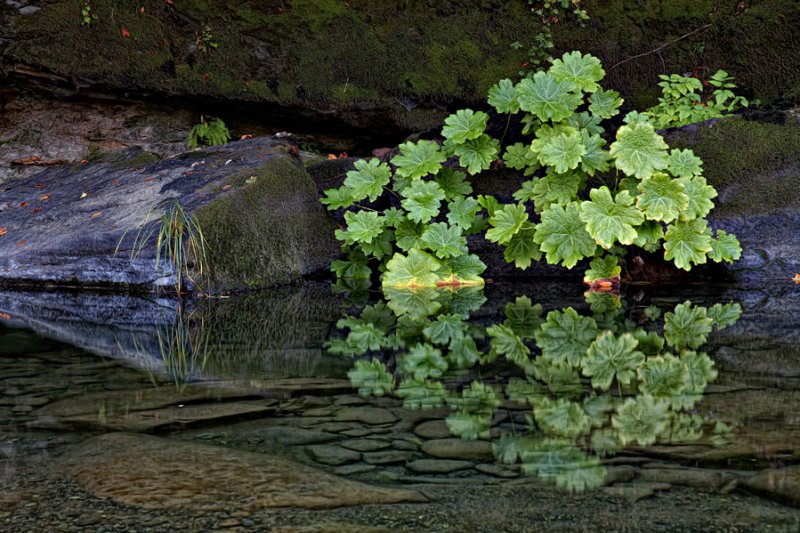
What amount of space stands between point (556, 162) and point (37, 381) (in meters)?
3.84

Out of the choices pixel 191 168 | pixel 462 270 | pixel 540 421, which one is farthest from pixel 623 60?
pixel 540 421

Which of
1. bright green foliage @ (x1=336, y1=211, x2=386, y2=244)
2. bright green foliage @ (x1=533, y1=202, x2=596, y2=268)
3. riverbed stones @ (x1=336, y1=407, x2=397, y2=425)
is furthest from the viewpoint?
bright green foliage @ (x1=336, y1=211, x2=386, y2=244)

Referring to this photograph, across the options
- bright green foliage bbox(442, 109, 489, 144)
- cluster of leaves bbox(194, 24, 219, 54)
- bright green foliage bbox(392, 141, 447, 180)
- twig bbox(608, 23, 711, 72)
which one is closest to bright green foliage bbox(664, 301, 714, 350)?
bright green foliage bbox(442, 109, 489, 144)

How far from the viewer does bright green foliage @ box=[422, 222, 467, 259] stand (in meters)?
5.85

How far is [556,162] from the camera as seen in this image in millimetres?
5676

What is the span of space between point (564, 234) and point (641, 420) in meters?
3.33

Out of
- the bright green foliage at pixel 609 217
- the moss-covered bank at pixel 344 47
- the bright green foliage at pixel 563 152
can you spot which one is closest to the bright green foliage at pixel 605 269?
the bright green foliage at pixel 609 217

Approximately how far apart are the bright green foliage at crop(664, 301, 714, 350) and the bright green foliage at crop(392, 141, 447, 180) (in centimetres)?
218

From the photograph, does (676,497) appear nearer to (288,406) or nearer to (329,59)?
(288,406)

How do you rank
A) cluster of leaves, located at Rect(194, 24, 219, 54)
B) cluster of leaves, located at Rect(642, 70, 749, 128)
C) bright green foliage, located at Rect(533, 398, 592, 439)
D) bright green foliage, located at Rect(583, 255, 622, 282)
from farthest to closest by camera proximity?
cluster of leaves, located at Rect(194, 24, 219, 54), cluster of leaves, located at Rect(642, 70, 749, 128), bright green foliage, located at Rect(583, 255, 622, 282), bright green foliage, located at Rect(533, 398, 592, 439)

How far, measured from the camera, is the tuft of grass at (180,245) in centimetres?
559

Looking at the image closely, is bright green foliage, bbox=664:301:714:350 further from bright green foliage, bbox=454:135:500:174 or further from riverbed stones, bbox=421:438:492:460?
bright green foliage, bbox=454:135:500:174

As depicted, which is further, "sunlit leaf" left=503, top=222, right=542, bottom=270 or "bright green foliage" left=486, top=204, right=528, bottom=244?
"sunlit leaf" left=503, top=222, right=542, bottom=270

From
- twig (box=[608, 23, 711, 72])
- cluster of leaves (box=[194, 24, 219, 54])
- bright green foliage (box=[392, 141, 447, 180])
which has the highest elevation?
cluster of leaves (box=[194, 24, 219, 54])
